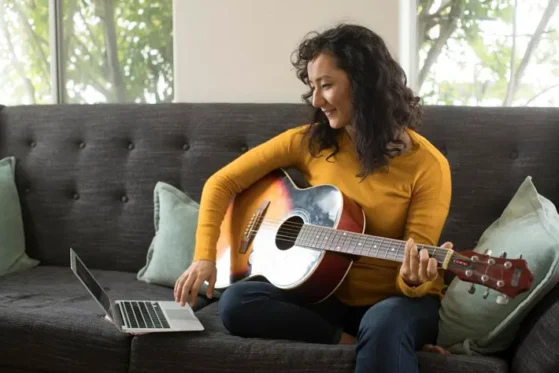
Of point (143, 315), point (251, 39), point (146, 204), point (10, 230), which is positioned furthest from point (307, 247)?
point (10, 230)

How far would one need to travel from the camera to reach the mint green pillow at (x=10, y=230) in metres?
2.08

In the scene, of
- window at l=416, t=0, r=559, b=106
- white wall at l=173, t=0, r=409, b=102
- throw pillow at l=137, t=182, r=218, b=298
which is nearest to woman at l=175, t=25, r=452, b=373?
throw pillow at l=137, t=182, r=218, b=298

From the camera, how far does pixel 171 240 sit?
193 cm

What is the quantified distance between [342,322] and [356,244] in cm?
24

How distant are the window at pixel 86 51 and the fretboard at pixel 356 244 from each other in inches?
54.4

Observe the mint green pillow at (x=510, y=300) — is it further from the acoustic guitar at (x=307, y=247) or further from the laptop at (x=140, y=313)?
the laptop at (x=140, y=313)

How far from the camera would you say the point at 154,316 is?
1.57 metres

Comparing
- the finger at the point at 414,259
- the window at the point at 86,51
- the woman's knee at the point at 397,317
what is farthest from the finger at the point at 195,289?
the window at the point at 86,51

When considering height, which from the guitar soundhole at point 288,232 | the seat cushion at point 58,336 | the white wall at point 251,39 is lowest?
the seat cushion at point 58,336

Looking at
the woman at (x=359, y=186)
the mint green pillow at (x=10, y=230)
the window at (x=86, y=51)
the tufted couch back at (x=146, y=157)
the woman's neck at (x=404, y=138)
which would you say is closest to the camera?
the woman at (x=359, y=186)

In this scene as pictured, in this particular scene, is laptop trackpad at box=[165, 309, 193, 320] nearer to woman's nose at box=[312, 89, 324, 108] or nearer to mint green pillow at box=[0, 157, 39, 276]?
woman's nose at box=[312, 89, 324, 108]

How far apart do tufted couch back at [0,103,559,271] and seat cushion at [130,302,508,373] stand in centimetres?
58

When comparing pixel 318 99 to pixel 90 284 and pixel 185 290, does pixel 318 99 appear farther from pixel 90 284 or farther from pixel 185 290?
pixel 90 284

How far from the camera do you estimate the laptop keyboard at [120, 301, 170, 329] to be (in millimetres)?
1498
